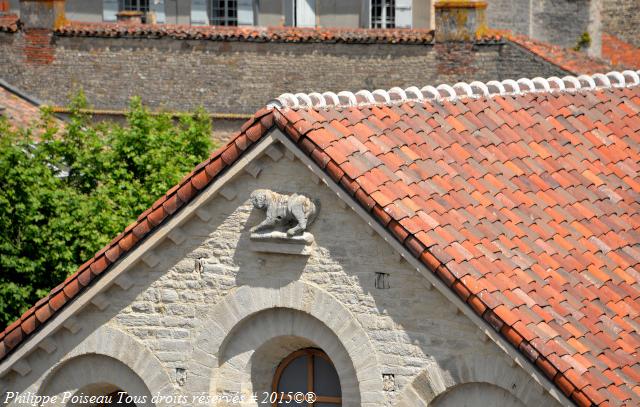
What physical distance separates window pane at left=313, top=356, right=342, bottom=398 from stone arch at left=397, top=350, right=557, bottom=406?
4.04 feet

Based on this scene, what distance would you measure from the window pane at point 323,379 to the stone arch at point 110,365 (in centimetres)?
160

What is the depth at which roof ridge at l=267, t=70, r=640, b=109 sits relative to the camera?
758 inches

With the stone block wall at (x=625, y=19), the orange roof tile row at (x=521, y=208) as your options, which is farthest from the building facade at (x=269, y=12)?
the orange roof tile row at (x=521, y=208)

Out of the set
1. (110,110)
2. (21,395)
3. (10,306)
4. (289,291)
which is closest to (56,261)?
(10,306)

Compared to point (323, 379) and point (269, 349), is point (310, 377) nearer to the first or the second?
point (323, 379)

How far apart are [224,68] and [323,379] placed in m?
26.4

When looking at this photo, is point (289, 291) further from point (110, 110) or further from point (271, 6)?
point (271, 6)

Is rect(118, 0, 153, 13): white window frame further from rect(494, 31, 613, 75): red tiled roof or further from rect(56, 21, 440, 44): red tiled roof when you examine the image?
rect(494, 31, 613, 75): red tiled roof

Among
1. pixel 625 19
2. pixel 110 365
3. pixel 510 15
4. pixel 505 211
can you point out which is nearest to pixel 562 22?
pixel 510 15

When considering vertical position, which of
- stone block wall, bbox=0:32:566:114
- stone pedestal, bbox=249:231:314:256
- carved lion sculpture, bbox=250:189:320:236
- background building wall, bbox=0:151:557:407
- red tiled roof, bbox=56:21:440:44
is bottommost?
background building wall, bbox=0:151:557:407

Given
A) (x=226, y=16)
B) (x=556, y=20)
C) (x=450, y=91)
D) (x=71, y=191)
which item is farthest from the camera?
(x=556, y=20)

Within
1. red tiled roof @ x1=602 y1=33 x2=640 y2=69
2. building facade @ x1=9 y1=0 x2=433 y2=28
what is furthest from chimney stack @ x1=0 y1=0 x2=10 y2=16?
red tiled roof @ x1=602 y1=33 x2=640 y2=69

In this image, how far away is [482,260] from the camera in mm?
18172

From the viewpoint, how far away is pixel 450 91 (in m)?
20.7
